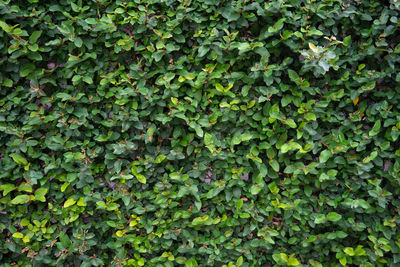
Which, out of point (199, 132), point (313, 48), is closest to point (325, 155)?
point (313, 48)

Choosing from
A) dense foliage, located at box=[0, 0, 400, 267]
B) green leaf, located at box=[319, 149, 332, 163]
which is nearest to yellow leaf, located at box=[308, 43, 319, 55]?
dense foliage, located at box=[0, 0, 400, 267]

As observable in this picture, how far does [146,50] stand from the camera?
2.07 metres

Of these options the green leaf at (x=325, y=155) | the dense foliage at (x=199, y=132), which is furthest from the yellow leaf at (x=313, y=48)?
the green leaf at (x=325, y=155)

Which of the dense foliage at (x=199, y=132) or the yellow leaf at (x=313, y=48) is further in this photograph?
the dense foliage at (x=199, y=132)

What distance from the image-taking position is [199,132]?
6.64ft

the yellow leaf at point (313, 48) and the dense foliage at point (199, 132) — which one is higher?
the yellow leaf at point (313, 48)

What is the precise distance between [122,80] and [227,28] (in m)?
0.83

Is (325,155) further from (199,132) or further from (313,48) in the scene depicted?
(199,132)

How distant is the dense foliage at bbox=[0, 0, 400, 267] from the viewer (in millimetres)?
1988

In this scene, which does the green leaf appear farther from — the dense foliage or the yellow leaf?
the yellow leaf

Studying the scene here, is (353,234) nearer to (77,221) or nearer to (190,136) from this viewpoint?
(190,136)

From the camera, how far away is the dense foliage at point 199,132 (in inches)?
78.3

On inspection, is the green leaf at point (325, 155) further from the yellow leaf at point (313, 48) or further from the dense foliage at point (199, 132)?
the yellow leaf at point (313, 48)

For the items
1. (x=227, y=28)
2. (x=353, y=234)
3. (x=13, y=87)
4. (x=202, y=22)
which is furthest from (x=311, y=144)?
(x=13, y=87)
